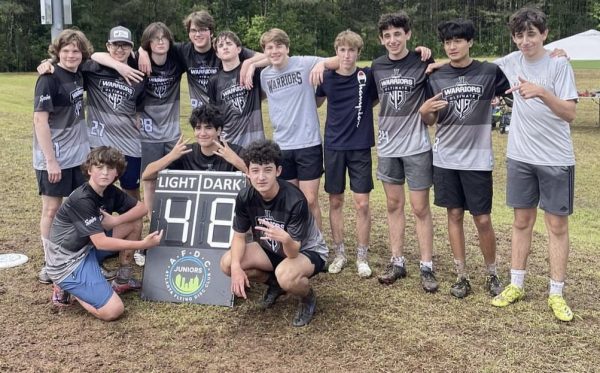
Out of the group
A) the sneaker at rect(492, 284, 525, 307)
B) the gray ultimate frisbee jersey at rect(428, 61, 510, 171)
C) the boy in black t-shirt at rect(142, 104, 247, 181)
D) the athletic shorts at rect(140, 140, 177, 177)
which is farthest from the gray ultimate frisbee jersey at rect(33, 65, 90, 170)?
the sneaker at rect(492, 284, 525, 307)

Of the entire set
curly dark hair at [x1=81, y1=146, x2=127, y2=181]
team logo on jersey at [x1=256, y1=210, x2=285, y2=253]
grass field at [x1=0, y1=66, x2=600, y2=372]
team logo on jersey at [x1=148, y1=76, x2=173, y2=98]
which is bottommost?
grass field at [x1=0, y1=66, x2=600, y2=372]

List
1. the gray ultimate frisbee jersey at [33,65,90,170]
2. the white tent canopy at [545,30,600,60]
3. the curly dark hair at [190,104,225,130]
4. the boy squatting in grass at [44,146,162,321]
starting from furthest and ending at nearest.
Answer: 1. the white tent canopy at [545,30,600,60]
2. the gray ultimate frisbee jersey at [33,65,90,170]
3. the curly dark hair at [190,104,225,130]
4. the boy squatting in grass at [44,146,162,321]

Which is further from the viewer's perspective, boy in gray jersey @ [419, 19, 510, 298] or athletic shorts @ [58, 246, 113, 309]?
boy in gray jersey @ [419, 19, 510, 298]

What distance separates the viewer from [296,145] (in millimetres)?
4930

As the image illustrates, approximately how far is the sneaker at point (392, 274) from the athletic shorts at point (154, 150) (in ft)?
7.13

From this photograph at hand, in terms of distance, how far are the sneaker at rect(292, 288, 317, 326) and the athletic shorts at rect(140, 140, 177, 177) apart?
199 centimetres

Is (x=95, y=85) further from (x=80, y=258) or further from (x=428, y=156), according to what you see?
(x=428, y=156)

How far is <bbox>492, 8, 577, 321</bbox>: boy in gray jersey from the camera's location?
399 cm

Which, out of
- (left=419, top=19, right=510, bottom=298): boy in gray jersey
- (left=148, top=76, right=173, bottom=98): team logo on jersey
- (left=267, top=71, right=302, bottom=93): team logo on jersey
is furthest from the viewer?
(left=148, top=76, right=173, bottom=98): team logo on jersey

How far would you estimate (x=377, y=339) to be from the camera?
388cm

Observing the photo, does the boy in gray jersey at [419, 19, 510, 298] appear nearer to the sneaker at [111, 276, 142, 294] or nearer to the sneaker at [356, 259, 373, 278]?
the sneaker at [356, 259, 373, 278]

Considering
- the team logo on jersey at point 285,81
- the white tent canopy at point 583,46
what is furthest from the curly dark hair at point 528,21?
the white tent canopy at point 583,46

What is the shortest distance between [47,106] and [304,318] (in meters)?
2.57

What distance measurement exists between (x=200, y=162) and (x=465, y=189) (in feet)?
6.76
